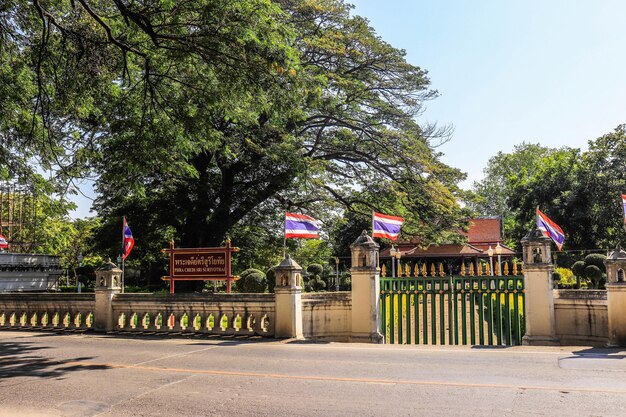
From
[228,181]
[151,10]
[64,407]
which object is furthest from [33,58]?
[228,181]

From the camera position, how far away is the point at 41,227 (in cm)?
4175

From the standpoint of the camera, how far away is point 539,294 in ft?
39.1

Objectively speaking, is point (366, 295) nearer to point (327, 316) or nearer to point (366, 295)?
point (366, 295)

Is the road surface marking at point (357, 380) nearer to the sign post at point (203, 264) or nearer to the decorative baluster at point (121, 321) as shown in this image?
the decorative baluster at point (121, 321)

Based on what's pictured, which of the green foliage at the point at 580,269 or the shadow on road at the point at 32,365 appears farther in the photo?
the green foliage at the point at 580,269

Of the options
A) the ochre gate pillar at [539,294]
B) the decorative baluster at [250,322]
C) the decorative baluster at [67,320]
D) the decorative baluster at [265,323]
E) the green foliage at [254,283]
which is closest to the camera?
the ochre gate pillar at [539,294]

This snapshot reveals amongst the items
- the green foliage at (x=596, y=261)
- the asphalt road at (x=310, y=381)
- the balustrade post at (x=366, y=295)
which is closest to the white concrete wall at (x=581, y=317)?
the asphalt road at (x=310, y=381)

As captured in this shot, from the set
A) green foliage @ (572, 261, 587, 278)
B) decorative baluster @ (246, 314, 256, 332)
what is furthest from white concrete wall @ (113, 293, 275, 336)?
green foliage @ (572, 261, 587, 278)

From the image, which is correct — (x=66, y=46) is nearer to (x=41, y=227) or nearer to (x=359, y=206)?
(x=359, y=206)

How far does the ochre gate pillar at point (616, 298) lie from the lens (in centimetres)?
1106

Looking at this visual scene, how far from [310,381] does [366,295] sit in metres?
5.31

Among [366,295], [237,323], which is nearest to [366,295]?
[366,295]

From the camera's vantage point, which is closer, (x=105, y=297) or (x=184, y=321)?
(x=184, y=321)

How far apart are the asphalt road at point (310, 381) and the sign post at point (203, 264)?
3.11 metres
